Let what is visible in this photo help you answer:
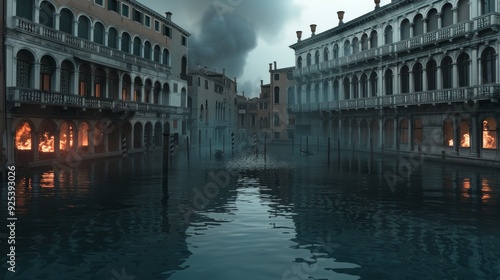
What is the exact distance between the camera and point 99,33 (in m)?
29.7

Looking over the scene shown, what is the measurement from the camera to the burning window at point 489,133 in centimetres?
2433

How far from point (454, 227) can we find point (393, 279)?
426 cm

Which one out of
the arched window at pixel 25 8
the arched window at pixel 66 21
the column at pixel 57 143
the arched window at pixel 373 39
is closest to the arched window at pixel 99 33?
the arched window at pixel 66 21

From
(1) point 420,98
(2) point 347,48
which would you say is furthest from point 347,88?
(1) point 420,98

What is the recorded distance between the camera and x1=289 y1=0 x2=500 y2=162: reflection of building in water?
25.0 m

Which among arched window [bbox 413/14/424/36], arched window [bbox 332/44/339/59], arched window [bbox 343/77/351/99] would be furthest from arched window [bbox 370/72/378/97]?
arched window [bbox 332/44/339/59]

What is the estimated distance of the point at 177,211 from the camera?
12.0 m

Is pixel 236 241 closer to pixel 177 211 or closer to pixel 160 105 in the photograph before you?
pixel 177 211

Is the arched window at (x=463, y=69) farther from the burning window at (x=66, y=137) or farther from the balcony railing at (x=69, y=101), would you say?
the burning window at (x=66, y=137)

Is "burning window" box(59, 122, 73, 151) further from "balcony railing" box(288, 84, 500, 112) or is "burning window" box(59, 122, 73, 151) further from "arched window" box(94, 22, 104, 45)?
"balcony railing" box(288, 84, 500, 112)

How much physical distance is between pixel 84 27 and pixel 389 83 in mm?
24179

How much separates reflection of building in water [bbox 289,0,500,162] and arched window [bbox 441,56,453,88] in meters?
0.07

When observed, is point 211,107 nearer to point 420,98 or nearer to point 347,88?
point 347,88

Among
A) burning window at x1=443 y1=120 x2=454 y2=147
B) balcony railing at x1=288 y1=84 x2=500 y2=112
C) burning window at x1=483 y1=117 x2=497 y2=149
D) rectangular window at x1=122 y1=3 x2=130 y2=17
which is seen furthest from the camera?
rectangular window at x1=122 y1=3 x2=130 y2=17
